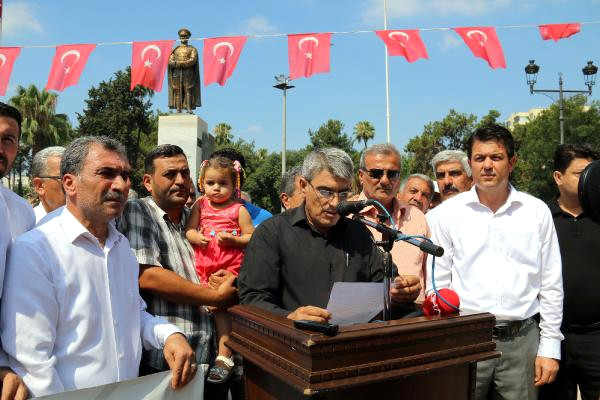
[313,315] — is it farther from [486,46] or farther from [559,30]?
[559,30]

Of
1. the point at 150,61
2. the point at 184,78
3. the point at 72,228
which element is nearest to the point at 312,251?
the point at 72,228

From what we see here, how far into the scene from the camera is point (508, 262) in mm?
2783

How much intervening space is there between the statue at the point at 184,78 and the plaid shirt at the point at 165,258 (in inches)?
350

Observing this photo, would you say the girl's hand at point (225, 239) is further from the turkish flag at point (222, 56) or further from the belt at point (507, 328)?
the turkish flag at point (222, 56)

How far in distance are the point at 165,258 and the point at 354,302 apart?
125 cm

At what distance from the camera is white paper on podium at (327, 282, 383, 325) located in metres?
1.77

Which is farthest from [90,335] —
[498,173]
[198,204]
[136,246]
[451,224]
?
[498,173]

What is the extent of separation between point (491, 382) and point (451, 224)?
2.90 ft

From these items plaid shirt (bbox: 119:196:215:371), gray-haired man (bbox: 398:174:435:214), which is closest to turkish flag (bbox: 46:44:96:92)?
gray-haired man (bbox: 398:174:435:214)

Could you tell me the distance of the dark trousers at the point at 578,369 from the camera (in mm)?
2998

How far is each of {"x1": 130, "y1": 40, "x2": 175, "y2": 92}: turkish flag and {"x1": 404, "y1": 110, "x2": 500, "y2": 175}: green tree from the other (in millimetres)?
27727

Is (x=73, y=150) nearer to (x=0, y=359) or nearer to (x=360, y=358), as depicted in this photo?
(x=0, y=359)

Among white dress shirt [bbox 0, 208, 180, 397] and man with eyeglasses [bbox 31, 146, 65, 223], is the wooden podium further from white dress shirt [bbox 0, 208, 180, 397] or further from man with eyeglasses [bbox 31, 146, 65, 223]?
man with eyeglasses [bbox 31, 146, 65, 223]

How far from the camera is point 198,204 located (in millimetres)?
3414
